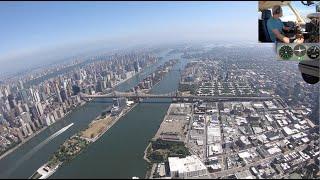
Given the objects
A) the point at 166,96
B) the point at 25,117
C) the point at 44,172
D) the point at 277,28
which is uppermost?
the point at 277,28

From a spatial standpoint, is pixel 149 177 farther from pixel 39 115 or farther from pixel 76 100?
pixel 76 100

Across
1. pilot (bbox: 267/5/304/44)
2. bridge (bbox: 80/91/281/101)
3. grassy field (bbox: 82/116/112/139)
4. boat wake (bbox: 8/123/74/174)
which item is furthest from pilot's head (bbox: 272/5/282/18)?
bridge (bbox: 80/91/281/101)

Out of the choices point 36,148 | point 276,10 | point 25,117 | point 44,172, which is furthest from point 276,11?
point 25,117

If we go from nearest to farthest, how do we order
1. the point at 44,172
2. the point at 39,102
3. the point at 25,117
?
the point at 44,172, the point at 25,117, the point at 39,102

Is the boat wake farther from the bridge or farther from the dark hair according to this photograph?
the dark hair

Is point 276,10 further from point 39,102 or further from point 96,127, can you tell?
point 39,102

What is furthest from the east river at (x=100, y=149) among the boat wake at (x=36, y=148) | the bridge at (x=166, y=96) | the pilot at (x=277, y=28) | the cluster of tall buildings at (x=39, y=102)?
the pilot at (x=277, y=28)

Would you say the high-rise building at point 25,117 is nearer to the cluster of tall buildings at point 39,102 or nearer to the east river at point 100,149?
the cluster of tall buildings at point 39,102
